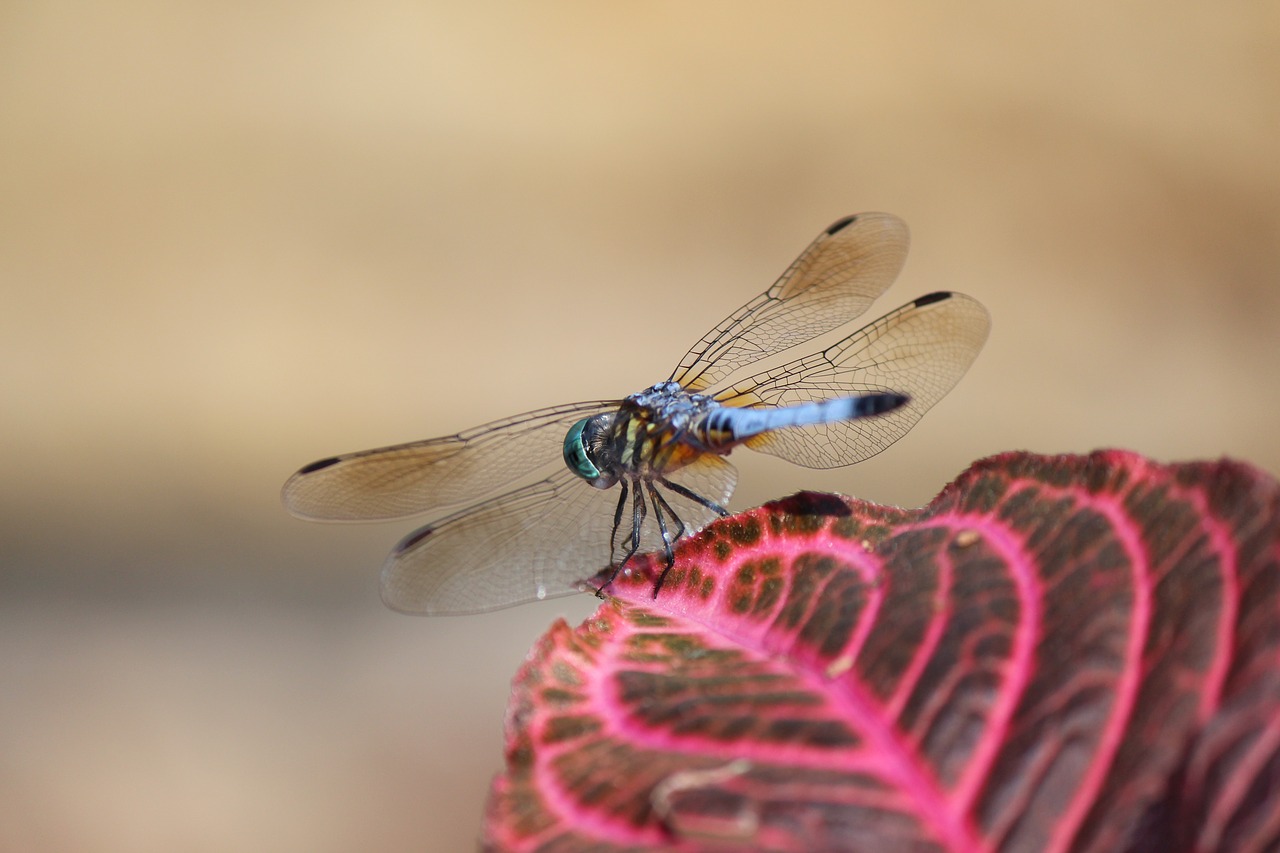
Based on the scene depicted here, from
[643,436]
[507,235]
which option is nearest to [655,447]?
[643,436]

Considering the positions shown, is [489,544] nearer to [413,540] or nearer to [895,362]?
[413,540]

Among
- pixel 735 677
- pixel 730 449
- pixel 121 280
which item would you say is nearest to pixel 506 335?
pixel 121 280

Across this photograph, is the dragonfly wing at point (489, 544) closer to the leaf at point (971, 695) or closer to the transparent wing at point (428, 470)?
the transparent wing at point (428, 470)

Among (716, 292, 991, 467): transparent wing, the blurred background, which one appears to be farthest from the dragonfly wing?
the blurred background

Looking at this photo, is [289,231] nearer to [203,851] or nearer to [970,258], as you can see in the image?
[203,851]

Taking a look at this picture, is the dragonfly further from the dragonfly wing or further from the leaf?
the leaf
